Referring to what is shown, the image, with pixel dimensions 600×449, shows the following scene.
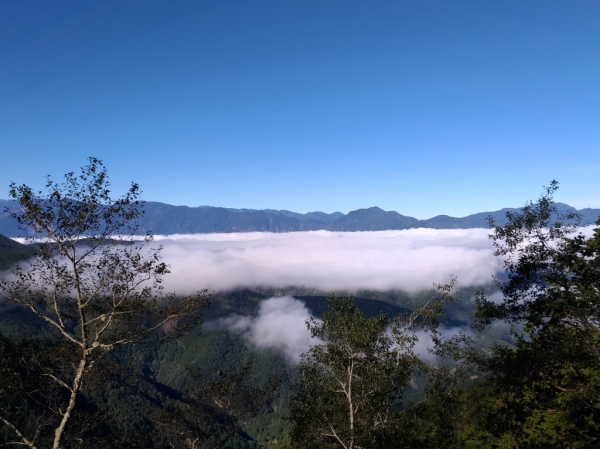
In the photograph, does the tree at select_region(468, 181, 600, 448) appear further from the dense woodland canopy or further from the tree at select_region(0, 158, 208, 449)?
the tree at select_region(0, 158, 208, 449)

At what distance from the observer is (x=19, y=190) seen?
1636 cm

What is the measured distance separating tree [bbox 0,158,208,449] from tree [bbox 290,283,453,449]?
9.05 m

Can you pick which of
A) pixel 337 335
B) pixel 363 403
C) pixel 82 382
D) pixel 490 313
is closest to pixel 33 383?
pixel 82 382

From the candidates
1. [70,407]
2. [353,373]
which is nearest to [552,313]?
[353,373]

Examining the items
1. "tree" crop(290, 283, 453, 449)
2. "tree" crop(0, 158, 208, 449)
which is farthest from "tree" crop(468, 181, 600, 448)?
"tree" crop(0, 158, 208, 449)

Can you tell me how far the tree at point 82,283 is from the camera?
1717cm

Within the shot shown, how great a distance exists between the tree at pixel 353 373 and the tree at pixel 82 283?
29.7 feet

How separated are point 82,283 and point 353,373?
17.9m

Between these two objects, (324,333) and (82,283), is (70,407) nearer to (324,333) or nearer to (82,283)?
(82,283)

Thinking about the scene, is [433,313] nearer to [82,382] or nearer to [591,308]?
[591,308]

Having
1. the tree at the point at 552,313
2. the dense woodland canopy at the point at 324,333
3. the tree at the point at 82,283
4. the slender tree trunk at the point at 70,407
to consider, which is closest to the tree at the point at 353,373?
the dense woodland canopy at the point at 324,333

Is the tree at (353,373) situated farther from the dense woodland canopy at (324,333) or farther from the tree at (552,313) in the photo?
the tree at (552,313)

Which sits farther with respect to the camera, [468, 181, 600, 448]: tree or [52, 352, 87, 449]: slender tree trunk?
[468, 181, 600, 448]: tree

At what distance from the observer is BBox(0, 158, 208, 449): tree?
17.2 m
